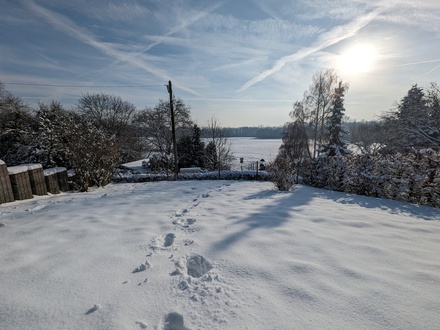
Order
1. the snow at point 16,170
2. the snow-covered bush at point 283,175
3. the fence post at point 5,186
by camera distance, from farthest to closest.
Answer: the snow-covered bush at point 283,175
the snow at point 16,170
the fence post at point 5,186

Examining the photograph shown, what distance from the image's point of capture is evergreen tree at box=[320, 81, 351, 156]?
18656 millimetres

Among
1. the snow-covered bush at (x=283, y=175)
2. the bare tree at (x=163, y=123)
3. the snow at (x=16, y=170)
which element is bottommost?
the snow-covered bush at (x=283, y=175)

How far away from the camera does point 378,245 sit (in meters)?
2.64

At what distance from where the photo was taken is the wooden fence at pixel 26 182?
5375mm

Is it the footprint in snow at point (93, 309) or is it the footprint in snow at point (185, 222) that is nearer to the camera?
the footprint in snow at point (93, 309)

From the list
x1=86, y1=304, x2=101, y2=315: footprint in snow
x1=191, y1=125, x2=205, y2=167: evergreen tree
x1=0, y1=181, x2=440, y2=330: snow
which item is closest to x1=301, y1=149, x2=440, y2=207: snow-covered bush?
x1=0, y1=181, x2=440, y2=330: snow

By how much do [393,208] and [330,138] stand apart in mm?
15987

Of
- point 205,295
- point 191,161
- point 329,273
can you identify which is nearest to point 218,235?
point 205,295

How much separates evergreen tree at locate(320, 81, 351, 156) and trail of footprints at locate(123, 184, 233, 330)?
19.4m

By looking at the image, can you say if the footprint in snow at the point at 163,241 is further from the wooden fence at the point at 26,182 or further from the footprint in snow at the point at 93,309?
the wooden fence at the point at 26,182

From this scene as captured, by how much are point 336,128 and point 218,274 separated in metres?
20.7

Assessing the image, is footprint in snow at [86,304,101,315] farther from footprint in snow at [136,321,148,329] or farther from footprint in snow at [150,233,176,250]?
footprint in snow at [150,233,176,250]

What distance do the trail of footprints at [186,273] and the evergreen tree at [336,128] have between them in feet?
63.6

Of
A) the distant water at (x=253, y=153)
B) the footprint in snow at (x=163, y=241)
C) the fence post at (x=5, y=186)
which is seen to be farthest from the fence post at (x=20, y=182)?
the distant water at (x=253, y=153)
